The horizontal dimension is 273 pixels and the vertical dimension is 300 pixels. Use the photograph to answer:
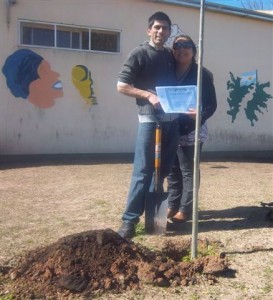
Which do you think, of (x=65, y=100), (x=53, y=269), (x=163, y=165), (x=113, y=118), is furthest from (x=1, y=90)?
(x=53, y=269)

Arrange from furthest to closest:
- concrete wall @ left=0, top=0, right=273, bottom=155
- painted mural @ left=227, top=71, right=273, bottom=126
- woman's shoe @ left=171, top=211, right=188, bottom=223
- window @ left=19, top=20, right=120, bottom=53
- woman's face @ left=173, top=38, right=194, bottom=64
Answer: painted mural @ left=227, top=71, right=273, bottom=126 → window @ left=19, top=20, right=120, bottom=53 → concrete wall @ left=0, top=0, right=273, bottom=155 → woman's shoe @ left=171, top=211, right=188, bottom=223 → woman's face @ left=173, top=38, right=194, bottom=64

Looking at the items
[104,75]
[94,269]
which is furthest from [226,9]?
[94,269]

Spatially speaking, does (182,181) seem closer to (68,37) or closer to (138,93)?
(138,93)

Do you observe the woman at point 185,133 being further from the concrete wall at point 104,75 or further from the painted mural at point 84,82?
the painted mural at point 84,82

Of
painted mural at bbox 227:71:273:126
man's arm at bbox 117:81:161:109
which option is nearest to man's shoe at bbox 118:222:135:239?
man's arm at bbox 117:81:161:109

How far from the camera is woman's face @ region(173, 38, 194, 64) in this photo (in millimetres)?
4555

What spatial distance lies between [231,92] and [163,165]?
8.68m

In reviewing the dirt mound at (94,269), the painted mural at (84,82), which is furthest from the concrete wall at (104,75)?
the dirt mound at (94,269)

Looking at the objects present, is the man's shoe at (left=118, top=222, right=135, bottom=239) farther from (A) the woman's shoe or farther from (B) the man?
(A) the woman's shoe

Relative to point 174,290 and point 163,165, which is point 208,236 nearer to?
point 163,165

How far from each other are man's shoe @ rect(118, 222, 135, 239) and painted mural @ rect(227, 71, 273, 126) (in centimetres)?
887

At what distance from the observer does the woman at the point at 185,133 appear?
183 inches

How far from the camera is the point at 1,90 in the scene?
994 cm

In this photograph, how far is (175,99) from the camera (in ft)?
13.2
